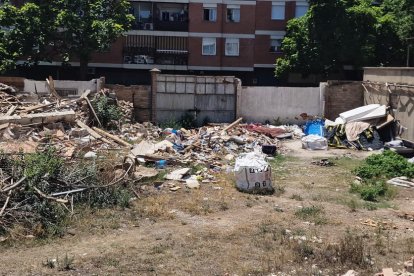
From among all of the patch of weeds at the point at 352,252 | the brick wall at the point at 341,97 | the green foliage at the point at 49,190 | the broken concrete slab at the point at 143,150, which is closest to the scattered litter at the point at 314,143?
the brick wall at the point at 341,97

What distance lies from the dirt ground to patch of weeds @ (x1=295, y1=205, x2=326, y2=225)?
20 millimetres

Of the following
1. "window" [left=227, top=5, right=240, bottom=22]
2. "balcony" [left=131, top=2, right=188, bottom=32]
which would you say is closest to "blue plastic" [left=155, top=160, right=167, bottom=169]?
"balcony" [left=131, top=2, right=188, bottom=32]

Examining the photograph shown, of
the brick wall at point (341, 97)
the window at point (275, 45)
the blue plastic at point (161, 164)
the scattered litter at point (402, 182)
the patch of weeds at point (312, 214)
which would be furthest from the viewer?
the window at point (275, 45)

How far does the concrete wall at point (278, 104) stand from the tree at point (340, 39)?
263 inches

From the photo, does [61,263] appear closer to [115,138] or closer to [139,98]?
[115,138]

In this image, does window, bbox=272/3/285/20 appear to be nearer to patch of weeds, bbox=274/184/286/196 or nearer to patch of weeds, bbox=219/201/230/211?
patch of weeds, bbox=274/184/286/196

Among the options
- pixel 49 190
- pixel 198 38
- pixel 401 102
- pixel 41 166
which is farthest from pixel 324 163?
pixel 198 38

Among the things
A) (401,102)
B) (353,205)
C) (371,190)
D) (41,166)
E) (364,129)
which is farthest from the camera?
(364,129)

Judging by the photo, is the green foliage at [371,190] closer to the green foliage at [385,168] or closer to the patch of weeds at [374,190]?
the patch of weeds at [374,190]

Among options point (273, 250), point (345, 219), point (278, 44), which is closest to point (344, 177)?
point (345, 219)

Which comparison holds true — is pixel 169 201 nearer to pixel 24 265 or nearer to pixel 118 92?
pixel 24 265

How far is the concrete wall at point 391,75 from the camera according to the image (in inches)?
736

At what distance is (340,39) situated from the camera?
29.0m

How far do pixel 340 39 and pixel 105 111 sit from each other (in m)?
15.1
